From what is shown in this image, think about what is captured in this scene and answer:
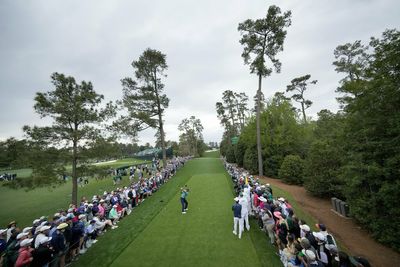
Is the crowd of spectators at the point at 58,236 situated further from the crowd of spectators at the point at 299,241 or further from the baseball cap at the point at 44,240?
the crowd of spectators at the point at 299,241

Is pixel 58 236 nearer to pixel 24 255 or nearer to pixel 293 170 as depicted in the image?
pixel 24 255

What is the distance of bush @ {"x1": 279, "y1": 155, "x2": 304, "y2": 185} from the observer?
742 inches

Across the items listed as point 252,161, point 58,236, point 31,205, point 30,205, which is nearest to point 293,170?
point 252,161

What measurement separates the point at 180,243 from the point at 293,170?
1491 cm

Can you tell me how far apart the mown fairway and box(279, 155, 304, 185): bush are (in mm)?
9827

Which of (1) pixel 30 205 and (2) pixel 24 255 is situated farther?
(1) pixel 30 205

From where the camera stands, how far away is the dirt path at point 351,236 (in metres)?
6.80

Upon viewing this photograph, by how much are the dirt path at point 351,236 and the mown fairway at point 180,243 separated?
3.42m

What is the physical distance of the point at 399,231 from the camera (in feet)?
22.5

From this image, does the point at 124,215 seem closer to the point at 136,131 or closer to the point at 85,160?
the point at 85,160

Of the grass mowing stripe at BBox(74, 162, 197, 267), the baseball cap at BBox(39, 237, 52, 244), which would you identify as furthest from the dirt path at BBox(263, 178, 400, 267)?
the baseball cap at BBox(39, 237, 52, 244)

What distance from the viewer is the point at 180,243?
316 inches

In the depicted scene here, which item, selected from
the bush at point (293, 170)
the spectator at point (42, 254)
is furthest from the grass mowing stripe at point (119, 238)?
the bush at point (293, 170)

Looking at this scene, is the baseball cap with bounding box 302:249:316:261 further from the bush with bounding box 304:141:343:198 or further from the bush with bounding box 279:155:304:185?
the bush with bounding box 279:155:304:185
